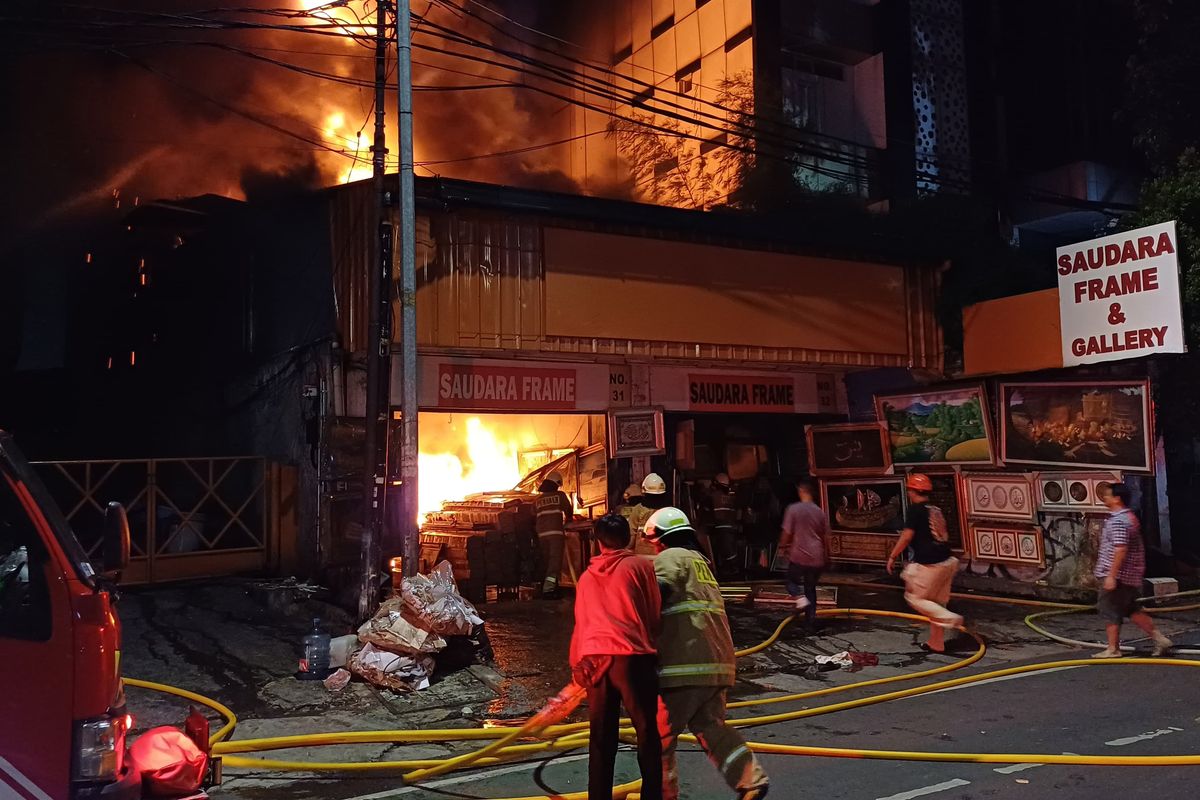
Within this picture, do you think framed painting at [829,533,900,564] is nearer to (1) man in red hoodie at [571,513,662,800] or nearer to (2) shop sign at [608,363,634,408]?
(2) shop sign at [608,363,634,408]

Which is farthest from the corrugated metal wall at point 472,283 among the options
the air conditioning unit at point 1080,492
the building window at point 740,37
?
the building window at point 740,37

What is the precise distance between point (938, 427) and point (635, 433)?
4.73m

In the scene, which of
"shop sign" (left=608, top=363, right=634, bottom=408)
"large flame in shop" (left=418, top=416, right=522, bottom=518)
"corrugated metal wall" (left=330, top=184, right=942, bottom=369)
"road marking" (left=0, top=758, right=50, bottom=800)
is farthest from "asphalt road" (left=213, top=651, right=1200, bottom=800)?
"large flame in shop" (left=418, top=416, right=522, bottom=518)

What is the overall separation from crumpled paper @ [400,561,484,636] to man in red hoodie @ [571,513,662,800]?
3.46m

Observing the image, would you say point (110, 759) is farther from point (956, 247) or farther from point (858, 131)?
point (858, 131)

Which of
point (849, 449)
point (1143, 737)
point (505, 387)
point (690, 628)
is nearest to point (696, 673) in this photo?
point (690, 628)

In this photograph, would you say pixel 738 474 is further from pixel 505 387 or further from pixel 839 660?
pixel 839 660

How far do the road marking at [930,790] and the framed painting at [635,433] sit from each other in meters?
7.45

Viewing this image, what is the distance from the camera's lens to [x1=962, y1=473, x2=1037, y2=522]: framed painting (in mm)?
11906

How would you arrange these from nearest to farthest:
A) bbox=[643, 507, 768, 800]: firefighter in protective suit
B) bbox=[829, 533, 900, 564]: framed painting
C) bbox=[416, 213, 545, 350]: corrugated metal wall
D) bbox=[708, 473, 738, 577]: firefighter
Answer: bbox=[643, 507, 768, 800]: firefighter in protective suit
bbox=[416, 213, 545, 350]: corrugated metal wall
bbox=[708, 473, 738, 577]: firefighter
bbox=[829, 533, 900, 564]: framed painting

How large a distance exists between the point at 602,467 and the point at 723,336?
2550mm

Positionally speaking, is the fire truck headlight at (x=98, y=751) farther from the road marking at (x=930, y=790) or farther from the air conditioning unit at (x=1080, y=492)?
the air conditioning unit at (x=1080, y=492)

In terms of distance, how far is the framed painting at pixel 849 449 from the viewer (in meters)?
13.8

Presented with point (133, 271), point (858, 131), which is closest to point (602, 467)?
point (133, 271)
